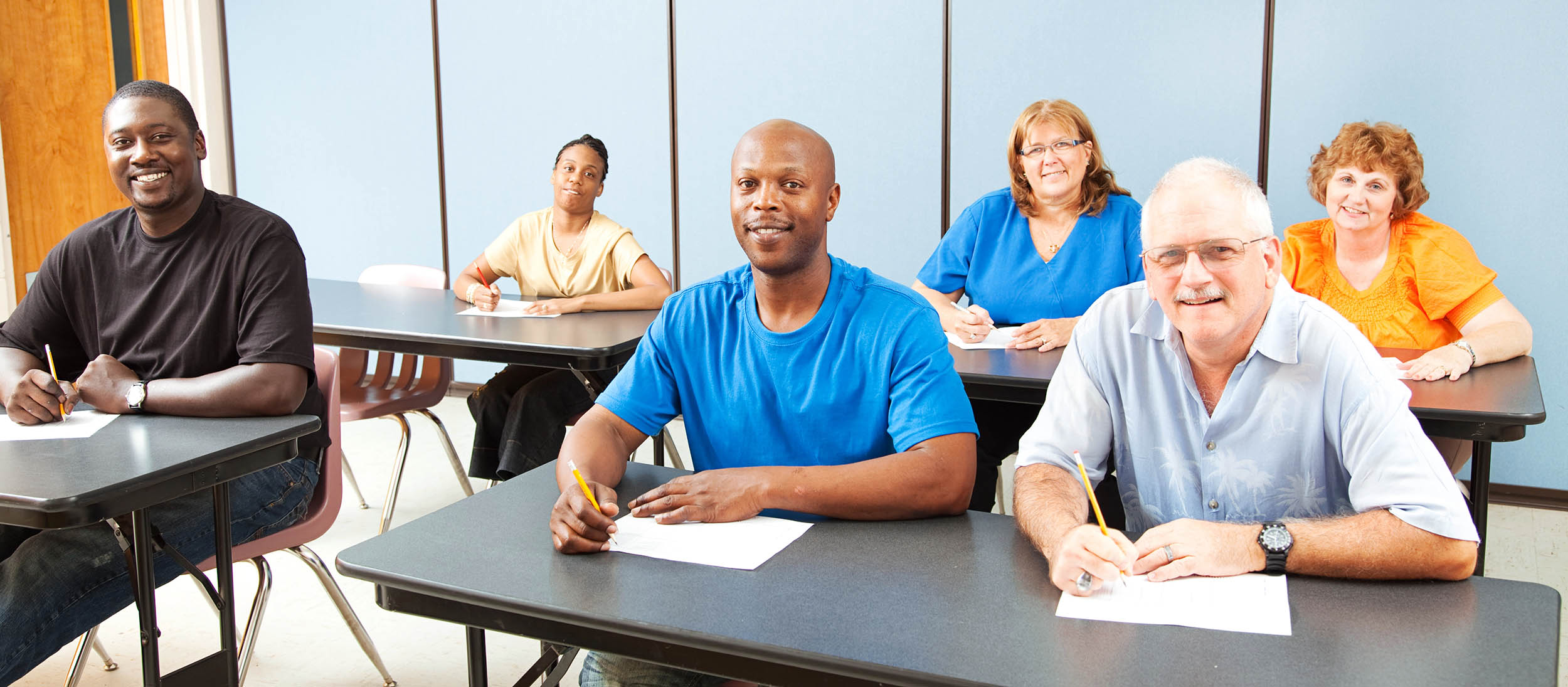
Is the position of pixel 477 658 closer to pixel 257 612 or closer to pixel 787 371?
pixel 787 371

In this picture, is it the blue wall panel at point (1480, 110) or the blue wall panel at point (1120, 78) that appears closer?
the blue wall panel at point (1480, 110)

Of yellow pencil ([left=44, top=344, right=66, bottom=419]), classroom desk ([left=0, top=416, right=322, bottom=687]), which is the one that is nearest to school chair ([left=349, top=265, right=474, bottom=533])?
yellow pencil ([left=44, top=344, right=66, bottom=419])

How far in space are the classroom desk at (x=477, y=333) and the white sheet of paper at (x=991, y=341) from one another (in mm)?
799

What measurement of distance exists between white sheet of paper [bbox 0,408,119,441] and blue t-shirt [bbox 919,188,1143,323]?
6.98ft

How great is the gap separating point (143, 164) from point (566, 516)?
4.69ft

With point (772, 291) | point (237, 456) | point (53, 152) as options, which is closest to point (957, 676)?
point (772, 291)

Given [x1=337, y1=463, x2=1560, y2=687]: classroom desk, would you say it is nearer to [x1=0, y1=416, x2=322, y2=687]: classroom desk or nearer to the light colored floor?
[x1=0, y1=416, x2=322, y2=687]: classroom desk

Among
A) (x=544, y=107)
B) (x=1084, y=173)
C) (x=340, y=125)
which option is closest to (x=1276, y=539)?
(x=1084, y=173)

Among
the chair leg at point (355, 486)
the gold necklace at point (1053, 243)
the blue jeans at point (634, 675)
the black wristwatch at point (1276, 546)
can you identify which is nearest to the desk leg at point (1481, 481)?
the black wristwatch at point (1276, 546)

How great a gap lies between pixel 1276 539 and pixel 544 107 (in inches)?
176

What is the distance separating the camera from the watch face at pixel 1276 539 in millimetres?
1285

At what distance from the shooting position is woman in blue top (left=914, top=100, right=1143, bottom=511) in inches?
120

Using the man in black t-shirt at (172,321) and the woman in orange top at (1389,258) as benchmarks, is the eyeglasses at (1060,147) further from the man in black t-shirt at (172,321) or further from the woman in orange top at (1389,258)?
the man in black t-shirt at (172,321)

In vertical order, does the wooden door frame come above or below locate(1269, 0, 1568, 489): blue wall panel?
below
